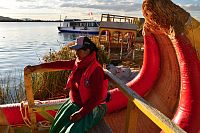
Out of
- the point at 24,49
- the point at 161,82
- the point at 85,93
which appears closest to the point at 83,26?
the point at 24,49

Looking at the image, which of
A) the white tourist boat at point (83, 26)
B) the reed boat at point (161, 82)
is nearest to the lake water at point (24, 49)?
the white tourist boat at point (83, 26)

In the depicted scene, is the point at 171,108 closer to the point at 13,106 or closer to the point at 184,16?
the point at 184,16

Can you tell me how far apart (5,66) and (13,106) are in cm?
2143

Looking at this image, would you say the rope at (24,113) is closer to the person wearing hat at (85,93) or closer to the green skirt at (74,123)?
the green skirt at (74,123)

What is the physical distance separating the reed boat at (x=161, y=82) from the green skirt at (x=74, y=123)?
12 centimetres

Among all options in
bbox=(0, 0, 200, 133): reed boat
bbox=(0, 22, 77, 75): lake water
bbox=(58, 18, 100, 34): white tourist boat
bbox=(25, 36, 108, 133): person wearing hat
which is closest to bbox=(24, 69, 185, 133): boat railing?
bbox=(0, 0, 200, 133): reed boat

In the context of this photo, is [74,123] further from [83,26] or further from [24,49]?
[83,26]

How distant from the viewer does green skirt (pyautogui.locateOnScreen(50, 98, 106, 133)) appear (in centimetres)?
296

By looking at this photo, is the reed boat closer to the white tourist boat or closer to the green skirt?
the green skirt

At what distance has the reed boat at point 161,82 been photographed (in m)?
3.49

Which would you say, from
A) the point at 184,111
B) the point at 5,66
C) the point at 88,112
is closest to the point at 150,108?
the point at 88,112

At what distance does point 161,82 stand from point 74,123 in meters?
2.05

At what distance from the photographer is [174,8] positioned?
4.12 meters

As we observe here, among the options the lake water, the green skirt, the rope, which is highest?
the green skirt
